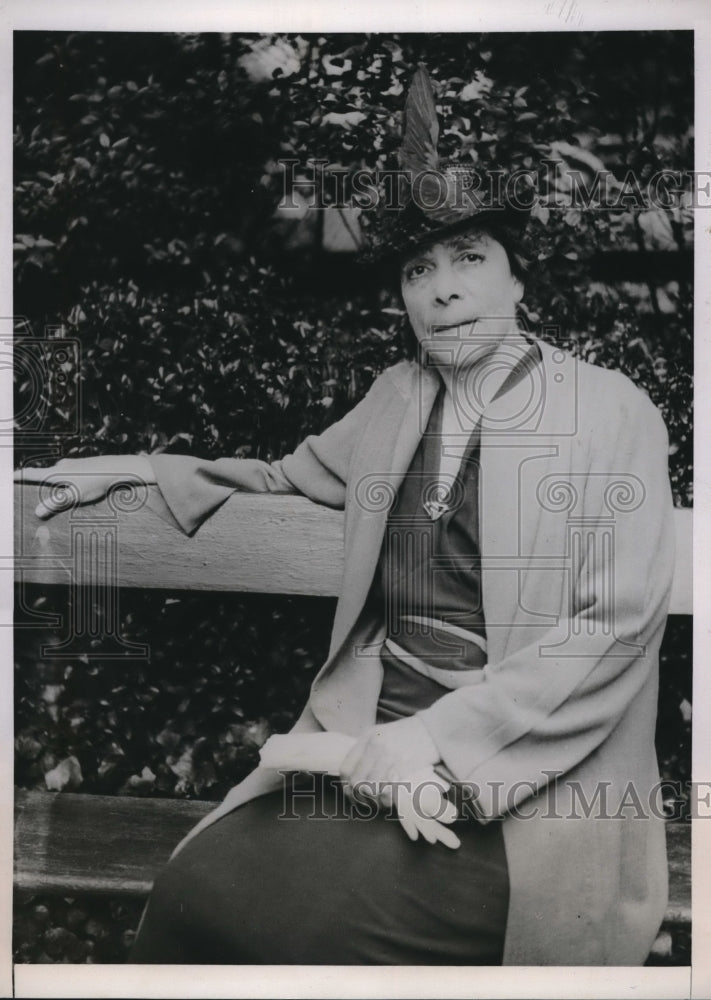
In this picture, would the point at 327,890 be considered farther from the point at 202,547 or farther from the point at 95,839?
the point at 202,547

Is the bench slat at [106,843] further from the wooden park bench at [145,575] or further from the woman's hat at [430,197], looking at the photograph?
the woman's hat at [430,197]

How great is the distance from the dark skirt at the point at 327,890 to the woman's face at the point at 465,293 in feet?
3.94

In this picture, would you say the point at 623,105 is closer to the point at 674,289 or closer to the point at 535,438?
the point at 674,289

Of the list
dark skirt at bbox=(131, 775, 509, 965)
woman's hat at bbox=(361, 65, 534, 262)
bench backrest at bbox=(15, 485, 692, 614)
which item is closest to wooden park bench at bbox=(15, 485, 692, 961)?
bench backrest at bbox=(15, 485, 692, 614)

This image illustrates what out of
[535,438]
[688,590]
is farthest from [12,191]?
[688,590]

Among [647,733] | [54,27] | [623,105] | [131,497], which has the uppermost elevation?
[54,27]

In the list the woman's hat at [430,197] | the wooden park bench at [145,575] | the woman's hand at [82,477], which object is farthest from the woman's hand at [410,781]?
the woman's hat at [430,197]

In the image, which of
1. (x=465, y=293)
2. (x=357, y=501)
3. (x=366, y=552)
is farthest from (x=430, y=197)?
(x=366, y=552)

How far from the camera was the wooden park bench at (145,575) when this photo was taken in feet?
10.3

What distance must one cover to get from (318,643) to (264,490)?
0.43 metres

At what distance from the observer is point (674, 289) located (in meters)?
3.15

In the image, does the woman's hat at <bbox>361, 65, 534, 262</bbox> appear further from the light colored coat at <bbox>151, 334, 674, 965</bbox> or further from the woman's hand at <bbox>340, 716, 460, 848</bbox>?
the woman's hand at <bbox>340, 716, 460, 848</bbox>

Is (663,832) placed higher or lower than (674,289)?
lower

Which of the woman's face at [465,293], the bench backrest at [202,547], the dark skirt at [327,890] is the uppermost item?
the woman's face at [465,293]
